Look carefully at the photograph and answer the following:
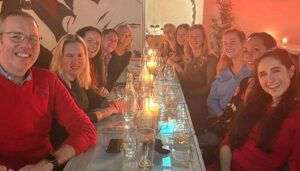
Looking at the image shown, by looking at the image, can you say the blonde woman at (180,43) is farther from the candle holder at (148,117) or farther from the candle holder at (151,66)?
the candle holder at (148,117)

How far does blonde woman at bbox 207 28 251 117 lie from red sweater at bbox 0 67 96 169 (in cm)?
135

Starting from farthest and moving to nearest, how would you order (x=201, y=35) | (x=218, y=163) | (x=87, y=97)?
(x=201, y=35) → (x=87, y=97) → (x=218, y=163)

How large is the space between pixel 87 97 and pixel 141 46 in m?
2.87

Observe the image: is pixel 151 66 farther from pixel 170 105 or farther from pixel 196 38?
pixel 170 105

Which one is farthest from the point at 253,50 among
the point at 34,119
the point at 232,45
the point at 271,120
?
the point at 34,119

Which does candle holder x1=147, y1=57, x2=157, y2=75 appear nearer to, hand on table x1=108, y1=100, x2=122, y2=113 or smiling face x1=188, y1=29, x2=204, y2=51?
smiling face x1=188, y1=29, x2=204, y2=51

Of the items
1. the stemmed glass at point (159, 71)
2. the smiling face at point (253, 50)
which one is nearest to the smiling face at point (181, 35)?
the stemmed glass at point (159, 71)

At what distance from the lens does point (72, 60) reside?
87.0 inches

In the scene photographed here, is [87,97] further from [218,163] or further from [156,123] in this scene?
[218,163]

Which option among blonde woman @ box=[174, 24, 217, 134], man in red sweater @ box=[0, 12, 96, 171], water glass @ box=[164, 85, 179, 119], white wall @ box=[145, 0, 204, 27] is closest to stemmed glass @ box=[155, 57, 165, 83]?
blonde woman @ box=[174, 24, 217, 134]

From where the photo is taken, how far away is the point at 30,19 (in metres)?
1.74

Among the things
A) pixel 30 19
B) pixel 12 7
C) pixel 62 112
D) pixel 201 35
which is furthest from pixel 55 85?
pixel 12 7

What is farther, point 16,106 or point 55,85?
point 55,85

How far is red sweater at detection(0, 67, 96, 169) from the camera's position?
5.38 ft
